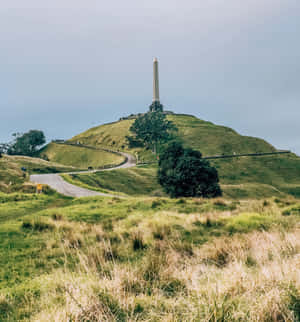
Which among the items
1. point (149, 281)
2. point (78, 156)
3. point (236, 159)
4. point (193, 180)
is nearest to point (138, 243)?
point (149, 281)

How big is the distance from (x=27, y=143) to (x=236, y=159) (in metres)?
89.7

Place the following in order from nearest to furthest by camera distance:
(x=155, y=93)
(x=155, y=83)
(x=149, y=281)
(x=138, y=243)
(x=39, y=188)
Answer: (x=149, y=281)
(x=138, y=243)
(x=39, y=188)
(x=155, y=83)
(x=155, y=93)

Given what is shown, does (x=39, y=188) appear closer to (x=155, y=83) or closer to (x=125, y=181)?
(x=125, y=181)

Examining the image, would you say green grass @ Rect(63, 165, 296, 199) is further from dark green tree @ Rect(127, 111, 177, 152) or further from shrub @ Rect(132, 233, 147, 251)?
shrub @ Rect(132, 233, 147, 251)

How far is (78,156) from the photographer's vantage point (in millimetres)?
106375

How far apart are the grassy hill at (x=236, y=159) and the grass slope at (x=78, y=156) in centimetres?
1128

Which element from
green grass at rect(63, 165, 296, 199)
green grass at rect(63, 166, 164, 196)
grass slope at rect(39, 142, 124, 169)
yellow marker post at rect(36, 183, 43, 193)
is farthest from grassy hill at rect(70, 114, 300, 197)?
yellow marker post at rect(36, 183, 43, 193)

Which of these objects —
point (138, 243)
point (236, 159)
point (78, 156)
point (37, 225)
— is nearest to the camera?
point (138, 243)

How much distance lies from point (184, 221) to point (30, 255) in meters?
6.03

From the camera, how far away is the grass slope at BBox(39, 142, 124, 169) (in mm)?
93500

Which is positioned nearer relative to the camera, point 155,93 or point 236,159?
point 236,159

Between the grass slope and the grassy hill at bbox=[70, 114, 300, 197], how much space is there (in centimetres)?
1128

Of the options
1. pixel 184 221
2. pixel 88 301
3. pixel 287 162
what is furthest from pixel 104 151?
pixel 88 301

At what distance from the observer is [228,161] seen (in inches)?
3275
